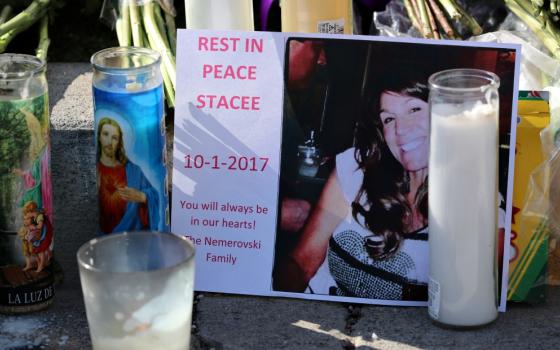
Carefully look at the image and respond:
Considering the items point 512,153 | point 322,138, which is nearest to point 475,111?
point 512,153

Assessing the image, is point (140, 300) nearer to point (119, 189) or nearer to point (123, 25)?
point (119, 189)

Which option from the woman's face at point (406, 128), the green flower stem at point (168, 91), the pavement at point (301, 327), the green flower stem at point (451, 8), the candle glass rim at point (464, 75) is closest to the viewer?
the candle glass rim at point (464, 75)

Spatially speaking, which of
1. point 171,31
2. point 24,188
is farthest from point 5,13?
point 24,188

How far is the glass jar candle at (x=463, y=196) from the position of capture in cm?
244

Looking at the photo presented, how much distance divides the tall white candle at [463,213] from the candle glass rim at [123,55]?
648mm

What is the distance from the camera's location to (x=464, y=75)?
2.55m

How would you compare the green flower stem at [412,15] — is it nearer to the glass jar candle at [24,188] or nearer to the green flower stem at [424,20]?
the green flower stem at [424,20]

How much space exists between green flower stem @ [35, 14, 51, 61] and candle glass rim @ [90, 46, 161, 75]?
549 mm

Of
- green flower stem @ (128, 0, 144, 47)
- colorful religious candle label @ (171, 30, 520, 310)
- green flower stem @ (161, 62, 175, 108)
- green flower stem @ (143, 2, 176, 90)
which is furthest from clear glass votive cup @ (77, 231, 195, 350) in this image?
green flower stem @ (128, 0, 144, 47)

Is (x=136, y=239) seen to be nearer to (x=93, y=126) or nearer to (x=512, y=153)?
(x=93, y=126)

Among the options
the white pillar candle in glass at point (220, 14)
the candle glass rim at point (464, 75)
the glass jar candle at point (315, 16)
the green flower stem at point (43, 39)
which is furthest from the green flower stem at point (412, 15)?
the green flower stem at point (43, 39)

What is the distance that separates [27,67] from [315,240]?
779mm

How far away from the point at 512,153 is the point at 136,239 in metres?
0.87

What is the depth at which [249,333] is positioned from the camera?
8.49ft
